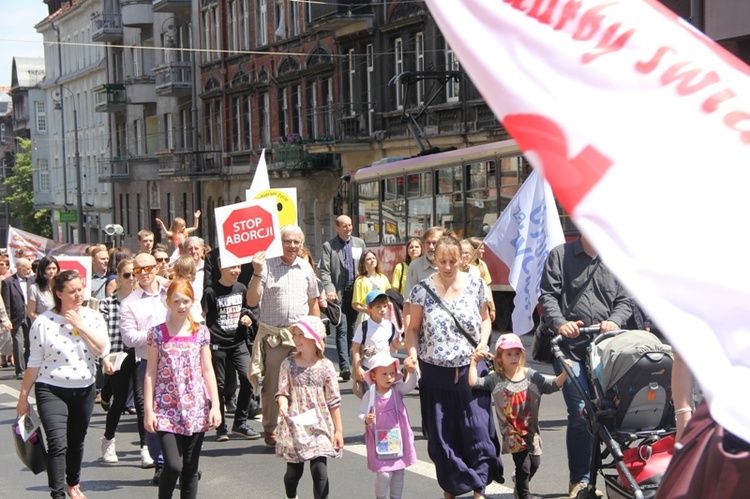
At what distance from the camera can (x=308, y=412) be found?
7102 millimetres

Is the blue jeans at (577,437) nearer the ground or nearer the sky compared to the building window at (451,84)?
nearer the ground

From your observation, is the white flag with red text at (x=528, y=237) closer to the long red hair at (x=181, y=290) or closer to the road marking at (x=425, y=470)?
the road marking at (x=425, y=470)

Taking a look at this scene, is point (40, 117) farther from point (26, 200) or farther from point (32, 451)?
point (32, 451)

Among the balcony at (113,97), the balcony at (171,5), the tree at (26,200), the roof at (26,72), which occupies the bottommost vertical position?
the tree at (26,200)

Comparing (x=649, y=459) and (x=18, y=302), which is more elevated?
(x=649, y=459)

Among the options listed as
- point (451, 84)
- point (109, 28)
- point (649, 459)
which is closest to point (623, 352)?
point (649, 459)

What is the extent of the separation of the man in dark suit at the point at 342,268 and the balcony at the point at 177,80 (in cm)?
4099

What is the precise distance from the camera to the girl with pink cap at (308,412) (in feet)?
23.1

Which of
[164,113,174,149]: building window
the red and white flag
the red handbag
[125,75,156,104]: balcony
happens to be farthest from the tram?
[125,75,156,104]: balcony

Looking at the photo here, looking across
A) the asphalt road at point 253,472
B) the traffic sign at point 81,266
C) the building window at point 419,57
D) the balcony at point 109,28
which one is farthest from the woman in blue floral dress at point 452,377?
the balcony at point 109,28

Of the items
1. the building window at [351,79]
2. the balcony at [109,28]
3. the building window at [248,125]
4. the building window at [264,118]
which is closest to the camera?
the building window at [351,79]

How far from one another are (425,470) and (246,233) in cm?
263

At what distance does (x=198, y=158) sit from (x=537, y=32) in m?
51.0

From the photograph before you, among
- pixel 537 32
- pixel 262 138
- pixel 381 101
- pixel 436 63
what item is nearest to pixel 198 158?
pixel 262 138
